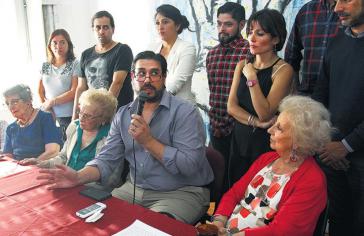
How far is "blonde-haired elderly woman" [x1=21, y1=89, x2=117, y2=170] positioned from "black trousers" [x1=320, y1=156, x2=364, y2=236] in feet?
4.60

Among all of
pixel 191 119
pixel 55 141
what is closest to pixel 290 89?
pixel 191 119

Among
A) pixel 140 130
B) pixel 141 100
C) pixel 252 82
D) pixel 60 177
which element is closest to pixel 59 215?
pixel 60 177

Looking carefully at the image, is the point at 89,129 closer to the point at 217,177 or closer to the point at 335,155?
the point at 217,177

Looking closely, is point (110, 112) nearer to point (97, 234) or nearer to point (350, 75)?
point (97, 234)

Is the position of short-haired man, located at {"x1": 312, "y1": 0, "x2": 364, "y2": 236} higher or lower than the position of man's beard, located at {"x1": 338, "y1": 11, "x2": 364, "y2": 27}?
lower

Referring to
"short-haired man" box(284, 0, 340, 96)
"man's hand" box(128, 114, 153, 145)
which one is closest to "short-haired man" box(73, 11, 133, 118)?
"man's hand" box(128, 114, 153, 145)

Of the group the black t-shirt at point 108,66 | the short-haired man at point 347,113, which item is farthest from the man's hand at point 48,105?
the short-haired man at point 347,113

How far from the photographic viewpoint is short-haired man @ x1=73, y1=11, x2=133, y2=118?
3043mm

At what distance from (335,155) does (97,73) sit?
7.27 ft

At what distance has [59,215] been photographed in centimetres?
140

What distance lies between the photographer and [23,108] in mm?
2545

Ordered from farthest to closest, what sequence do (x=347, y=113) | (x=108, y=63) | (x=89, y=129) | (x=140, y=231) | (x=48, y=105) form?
(x=48, y=105) < (x=108, y=63) < (x=89, y=129) < (x=347, y=113) < (x=140, y=231)

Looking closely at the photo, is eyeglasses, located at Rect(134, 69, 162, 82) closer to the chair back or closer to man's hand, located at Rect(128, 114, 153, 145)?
man's hand, located at Rect(128, 114, 153, 145)

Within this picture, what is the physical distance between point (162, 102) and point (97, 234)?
862mm
